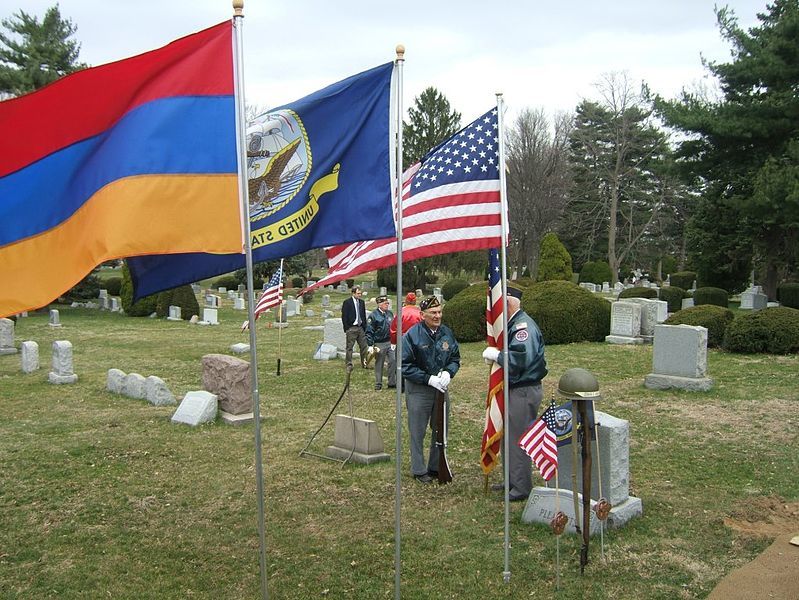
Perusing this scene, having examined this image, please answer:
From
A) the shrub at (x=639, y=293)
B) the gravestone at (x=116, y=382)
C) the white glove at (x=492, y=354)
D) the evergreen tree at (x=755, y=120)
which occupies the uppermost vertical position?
the evergreen tree at (x=755, y=120)

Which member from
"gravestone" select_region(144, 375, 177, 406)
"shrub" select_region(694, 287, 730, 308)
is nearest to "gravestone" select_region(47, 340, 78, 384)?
"gravestone" select_region(144, 375, 177, 406)

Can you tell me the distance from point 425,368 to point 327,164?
11.1 feet

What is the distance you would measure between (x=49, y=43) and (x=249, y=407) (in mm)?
33356

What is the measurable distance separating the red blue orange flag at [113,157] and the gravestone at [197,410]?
6.65m

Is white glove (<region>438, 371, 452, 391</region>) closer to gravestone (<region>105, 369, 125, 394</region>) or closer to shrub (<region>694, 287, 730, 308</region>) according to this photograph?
gravestone (<region>105, 369, 125, 394</region>)

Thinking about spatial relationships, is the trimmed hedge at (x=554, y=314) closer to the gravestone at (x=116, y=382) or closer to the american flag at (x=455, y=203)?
the gravestone at (x=116, y=382)

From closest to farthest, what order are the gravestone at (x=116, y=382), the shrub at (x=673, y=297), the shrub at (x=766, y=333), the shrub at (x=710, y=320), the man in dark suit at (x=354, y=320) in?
the gravestone at (x=116, y=382)
the shrub at (x=766, y=333)
the man in dark suit at (x=354, y=320)
the shrub at (x=710, y=320)
the shrub at (x=673, y=297)

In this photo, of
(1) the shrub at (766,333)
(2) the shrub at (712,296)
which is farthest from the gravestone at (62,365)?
(2) the shrub at (712,296)

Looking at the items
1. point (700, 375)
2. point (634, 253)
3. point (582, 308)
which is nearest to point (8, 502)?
point (700, 375)

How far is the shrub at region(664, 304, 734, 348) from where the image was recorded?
17828 millimetres

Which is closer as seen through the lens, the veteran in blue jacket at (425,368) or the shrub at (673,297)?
the veteran in blue jacket at (425,368)

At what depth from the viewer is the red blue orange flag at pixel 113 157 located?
491cm

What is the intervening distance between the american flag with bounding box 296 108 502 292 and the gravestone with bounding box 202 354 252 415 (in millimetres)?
5793

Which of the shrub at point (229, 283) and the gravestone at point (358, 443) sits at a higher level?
the shrub at point (229, 283)
